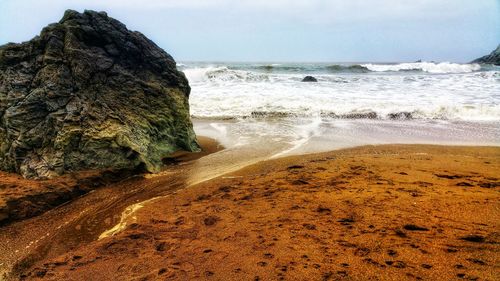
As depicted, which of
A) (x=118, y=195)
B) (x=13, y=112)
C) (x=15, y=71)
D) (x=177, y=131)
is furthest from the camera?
(x=177, y=131)

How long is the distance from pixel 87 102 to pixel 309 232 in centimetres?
449

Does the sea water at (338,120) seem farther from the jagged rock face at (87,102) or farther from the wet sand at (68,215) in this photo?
the wet sand at (68,215)

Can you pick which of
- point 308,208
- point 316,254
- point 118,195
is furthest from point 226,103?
point 316,254

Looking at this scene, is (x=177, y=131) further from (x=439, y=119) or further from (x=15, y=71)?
(x=439, y=119)

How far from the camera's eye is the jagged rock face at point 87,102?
534 cm

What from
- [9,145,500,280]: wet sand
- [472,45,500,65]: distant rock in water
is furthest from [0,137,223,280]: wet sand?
[472,45,500,65]: distant rock in water

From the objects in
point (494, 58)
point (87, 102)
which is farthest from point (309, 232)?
point (494, 58)

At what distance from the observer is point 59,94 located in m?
5.70

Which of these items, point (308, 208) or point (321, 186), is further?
point (321, 186)

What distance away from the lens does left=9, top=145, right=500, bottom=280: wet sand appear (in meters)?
2.41

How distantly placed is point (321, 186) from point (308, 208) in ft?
2.42

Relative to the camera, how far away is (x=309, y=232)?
9.66 feet

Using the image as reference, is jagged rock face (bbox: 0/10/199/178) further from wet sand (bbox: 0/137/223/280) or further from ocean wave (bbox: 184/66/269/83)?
ocean wave (bbox: 184/66/269/83)

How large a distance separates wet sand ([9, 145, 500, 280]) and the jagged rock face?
148cm
